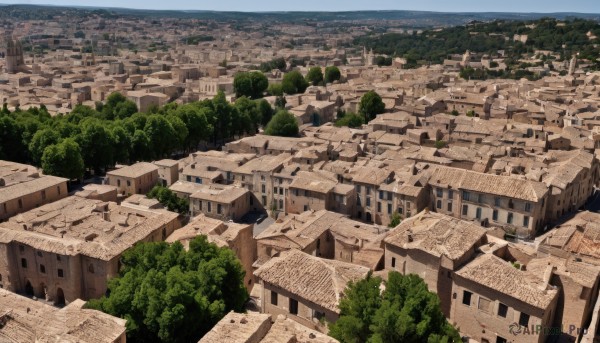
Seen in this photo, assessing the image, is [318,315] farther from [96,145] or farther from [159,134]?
[159,134]

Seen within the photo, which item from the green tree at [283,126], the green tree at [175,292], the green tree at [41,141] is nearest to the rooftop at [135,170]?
the green tree at [41,141]

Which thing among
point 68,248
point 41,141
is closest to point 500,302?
point 68,248

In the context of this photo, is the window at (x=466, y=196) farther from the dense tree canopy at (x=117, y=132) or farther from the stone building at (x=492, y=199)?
the dense tree canopy at (x=117, y=132)

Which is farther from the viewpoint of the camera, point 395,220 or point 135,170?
point 135,170

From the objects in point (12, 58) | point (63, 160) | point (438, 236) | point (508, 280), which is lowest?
point (63, 160)

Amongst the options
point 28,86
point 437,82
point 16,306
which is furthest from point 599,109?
point 28,86

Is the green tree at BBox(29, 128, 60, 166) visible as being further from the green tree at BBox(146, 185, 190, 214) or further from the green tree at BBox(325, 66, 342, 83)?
the green tree at BBox(325, 66, 342, 83)

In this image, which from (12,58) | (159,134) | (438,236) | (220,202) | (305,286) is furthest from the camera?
(12,58)

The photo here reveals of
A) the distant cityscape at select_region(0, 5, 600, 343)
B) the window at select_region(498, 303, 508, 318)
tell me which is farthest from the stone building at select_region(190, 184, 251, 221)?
the window at select_region(498, 303, 508, 318)
